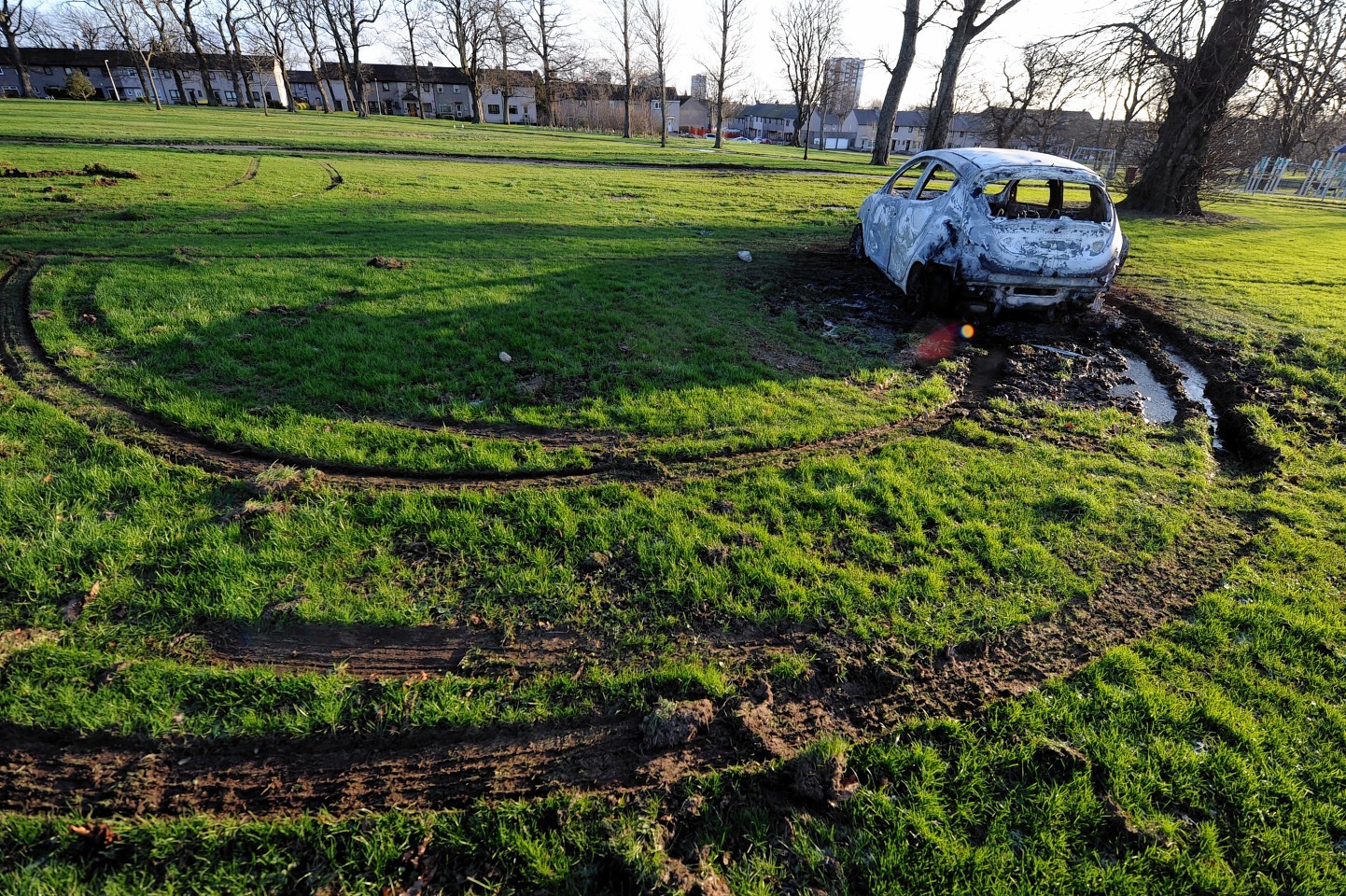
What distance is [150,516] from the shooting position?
11.0 ft

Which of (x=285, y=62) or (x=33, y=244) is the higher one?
(x=285, y=62)

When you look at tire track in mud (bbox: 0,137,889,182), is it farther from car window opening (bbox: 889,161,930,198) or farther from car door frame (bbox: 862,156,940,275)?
car door frame (bbox: 862,156,940,275)

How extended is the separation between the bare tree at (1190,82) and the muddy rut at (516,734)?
13942mm

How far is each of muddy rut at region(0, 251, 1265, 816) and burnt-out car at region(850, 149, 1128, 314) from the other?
12.6ft

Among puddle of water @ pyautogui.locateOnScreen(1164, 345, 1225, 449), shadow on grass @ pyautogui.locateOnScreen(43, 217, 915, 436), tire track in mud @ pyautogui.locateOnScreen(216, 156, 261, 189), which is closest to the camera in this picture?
shadow on grass @ pyautogui.locateOnScreen(43, 217, 915, 436)

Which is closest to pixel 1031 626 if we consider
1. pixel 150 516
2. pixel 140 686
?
pixel 140 686

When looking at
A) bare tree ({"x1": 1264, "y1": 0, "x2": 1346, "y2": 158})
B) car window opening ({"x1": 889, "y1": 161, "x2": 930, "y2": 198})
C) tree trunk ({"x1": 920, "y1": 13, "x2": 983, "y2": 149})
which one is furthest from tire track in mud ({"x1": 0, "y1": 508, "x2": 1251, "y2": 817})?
tree trunk ({"x1": 920, "y1": 13, "x2": 983, "y2": 149})

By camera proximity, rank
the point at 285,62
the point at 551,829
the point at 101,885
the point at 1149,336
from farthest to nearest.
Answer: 1. the point at 285,62
2. the point at 1149,336
3. the point at 551,829
4. the point at 101,885

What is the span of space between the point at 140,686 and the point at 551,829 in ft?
6.07

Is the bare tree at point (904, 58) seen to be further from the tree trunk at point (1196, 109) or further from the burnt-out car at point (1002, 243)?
the burnt-out car at point (1002, 243)

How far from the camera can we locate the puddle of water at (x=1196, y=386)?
17.5ft

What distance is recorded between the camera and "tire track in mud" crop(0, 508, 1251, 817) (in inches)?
84.4

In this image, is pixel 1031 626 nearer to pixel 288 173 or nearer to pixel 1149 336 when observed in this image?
pixel 1149 336

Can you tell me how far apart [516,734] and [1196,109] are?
2177cm
